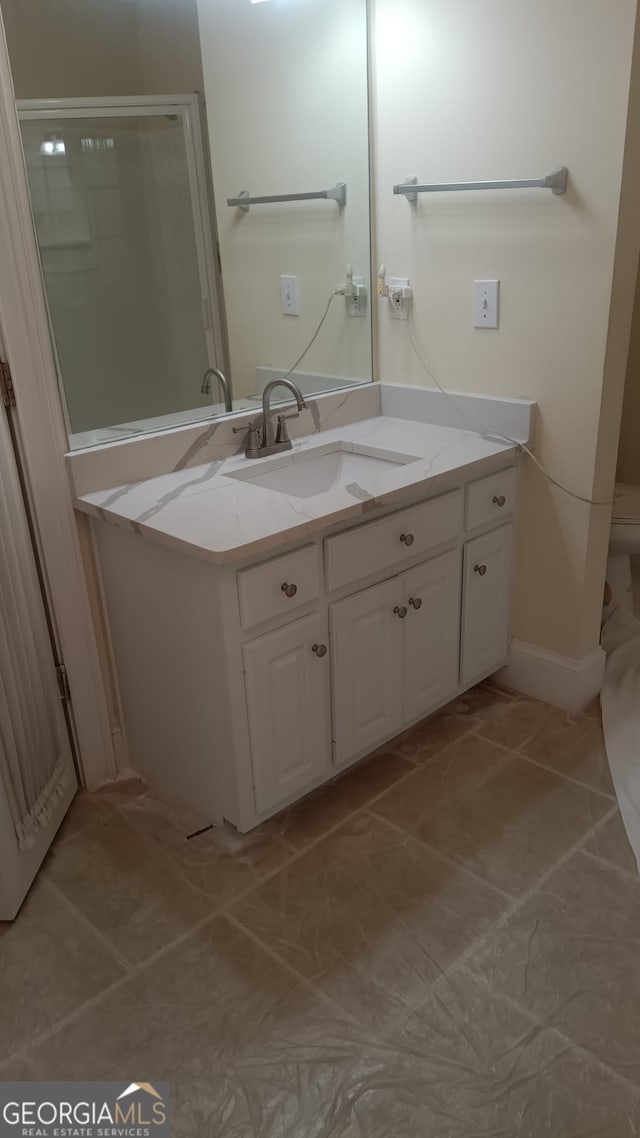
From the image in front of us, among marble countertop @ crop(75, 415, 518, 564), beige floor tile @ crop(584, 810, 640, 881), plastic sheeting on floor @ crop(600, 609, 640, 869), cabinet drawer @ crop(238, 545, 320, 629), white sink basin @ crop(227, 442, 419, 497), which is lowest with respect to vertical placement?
beige floor tile @ crop(584, 810, 640, 881)

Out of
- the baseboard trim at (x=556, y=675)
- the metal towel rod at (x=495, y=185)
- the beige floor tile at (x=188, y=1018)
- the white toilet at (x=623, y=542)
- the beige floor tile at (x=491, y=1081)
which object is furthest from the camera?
the white toilet at (x=623, y=542)

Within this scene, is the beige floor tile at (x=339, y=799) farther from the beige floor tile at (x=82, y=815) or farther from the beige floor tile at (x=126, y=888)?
the beige floor tile at (x=82, y=815)

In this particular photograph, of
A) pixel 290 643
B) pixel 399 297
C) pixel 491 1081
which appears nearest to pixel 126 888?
pixel 290 643

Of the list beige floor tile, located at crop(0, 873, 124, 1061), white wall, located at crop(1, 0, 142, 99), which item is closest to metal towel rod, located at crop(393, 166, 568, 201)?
white wall, located at crop(1, 0, 142, 99)

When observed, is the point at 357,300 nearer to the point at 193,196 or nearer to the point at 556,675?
the point at 193,196

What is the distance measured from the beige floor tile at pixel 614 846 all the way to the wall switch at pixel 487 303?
1363mm

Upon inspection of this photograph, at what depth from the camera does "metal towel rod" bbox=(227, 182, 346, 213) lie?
94.4 inches

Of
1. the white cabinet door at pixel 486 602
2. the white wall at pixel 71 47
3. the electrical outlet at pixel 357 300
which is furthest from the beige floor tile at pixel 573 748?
the white wall at pixel 71 47

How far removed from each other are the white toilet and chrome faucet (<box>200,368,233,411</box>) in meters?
1.33

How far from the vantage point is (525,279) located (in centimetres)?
225

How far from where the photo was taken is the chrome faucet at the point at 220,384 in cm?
238

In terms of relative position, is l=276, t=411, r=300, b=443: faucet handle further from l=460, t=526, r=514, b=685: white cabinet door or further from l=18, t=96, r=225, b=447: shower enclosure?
l=460, t=526, r=514, b=685: white cabinet door

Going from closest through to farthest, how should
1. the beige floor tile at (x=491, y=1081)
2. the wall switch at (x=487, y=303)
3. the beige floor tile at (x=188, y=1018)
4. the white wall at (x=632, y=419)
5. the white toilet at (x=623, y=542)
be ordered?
the beige floor tile at (x=491, y=1081) < the beige floor tile at (x=188, y=1018) < the wall switch at (x=487, y=303) < the white toilet at (x=623, y=542) < the white wall at (x=632, y=419)

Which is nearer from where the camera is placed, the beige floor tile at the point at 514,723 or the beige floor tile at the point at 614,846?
the beige floor tile at the point at 614,846
